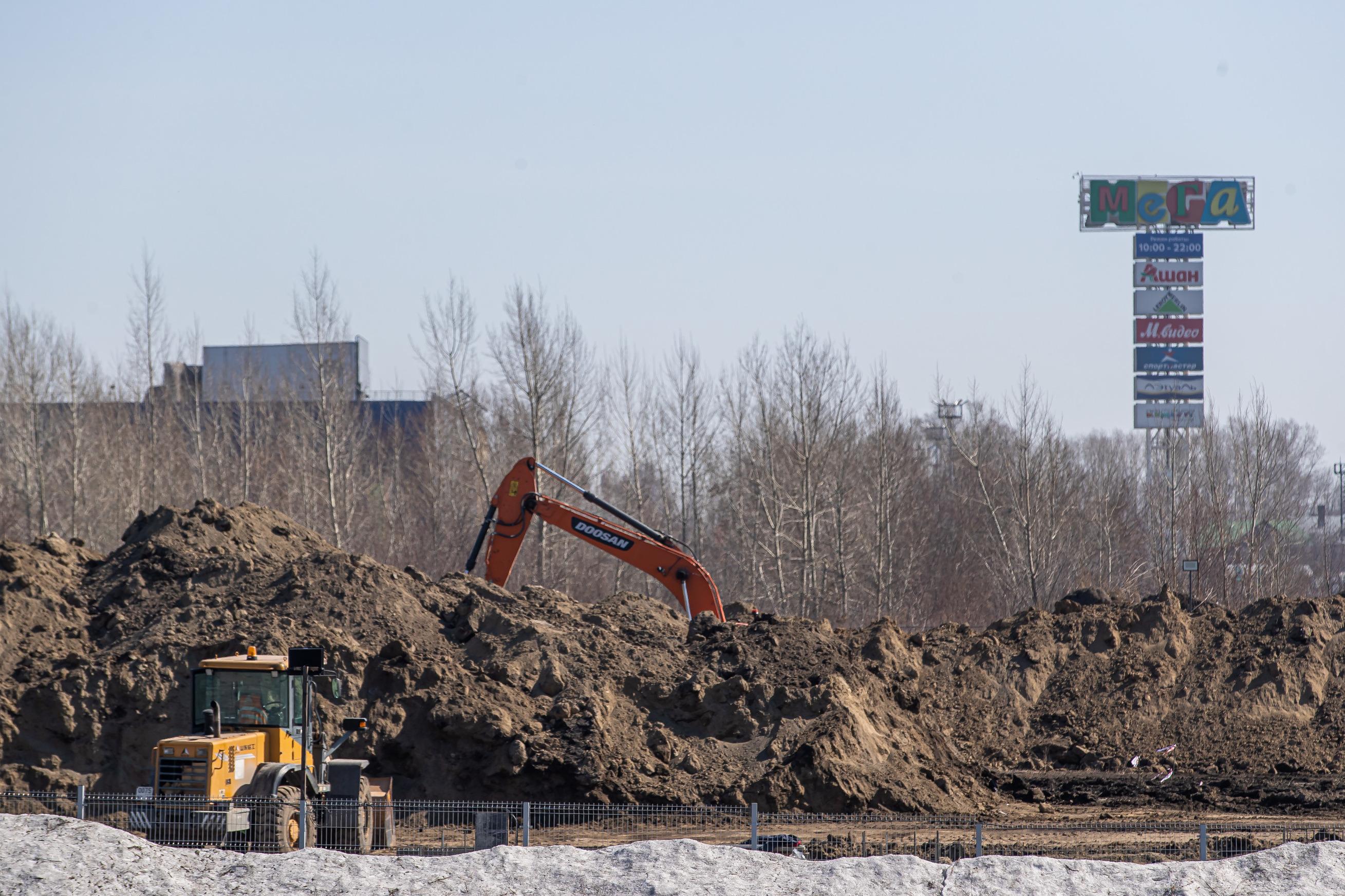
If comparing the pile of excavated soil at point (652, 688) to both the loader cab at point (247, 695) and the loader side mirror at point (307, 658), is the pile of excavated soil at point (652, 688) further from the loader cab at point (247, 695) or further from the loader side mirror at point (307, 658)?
the loader side mirror at point (307, 658)

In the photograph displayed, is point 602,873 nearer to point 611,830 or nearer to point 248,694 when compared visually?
point 611,830

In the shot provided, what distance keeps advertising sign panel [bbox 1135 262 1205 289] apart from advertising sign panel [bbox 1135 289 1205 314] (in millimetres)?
284

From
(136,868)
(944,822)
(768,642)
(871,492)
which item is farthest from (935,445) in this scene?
(136,868)

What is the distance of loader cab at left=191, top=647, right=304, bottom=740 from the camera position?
13.5 m

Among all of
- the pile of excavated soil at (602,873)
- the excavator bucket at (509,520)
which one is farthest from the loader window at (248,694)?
the excavator bucket at (509,520)

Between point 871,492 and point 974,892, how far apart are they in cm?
3714

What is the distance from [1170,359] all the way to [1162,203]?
744 centimetres

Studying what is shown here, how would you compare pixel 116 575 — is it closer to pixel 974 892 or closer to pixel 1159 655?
pixel 974 892

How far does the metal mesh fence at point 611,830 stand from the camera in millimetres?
12492

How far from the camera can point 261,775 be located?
13.0 metres

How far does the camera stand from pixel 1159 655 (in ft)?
81.8

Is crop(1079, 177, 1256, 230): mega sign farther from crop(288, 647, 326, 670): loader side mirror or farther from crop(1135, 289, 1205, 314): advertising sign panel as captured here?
crop(288, 647, 326, 670): loader side mirror

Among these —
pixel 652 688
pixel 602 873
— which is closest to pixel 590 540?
pixel 652 688

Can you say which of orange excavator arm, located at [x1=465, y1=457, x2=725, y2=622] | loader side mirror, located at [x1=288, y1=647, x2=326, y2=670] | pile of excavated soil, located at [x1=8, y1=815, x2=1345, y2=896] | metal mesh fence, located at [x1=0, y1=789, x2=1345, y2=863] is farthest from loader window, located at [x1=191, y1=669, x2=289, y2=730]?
orange excavator arm, located at [x1=465, y1=457, x2=725, y2=622]
